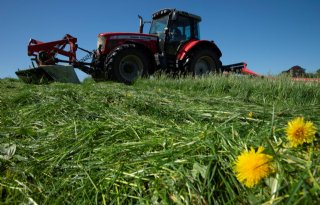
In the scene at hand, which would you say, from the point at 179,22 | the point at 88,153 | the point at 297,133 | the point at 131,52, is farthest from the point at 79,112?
the point at 179,22

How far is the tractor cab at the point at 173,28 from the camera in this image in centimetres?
870

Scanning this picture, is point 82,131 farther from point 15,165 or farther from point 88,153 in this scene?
point 15,165

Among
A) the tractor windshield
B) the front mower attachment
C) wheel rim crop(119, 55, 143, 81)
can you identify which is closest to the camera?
the front mower attachment

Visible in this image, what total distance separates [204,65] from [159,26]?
196cm

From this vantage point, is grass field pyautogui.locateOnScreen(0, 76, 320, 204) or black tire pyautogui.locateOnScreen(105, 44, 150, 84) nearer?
grass field pyautogui.locateOnScreen(0, 76, 320, 204)

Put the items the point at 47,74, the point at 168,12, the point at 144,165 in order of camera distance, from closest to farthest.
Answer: the point at 144,165 < the point at 47,74 < the point at 168,12

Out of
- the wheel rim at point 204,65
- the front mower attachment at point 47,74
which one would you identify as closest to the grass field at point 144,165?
the front mower attachment at point 47,74

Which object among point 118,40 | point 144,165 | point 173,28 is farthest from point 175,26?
point 144,165

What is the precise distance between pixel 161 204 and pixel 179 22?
8.54m

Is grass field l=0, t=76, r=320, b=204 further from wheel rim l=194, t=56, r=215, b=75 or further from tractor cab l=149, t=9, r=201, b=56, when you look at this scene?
wheel rim l=194, t=56, r=215, b=75

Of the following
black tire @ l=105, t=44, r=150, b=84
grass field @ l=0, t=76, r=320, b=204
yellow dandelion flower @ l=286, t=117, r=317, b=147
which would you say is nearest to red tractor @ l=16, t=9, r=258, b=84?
black tire @ l=105, t=44, r=150, b=84

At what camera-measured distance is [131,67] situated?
27.3 ft

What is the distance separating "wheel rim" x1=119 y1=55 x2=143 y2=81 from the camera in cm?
815

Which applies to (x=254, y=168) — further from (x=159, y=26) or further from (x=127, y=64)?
(x=159, y=26)
